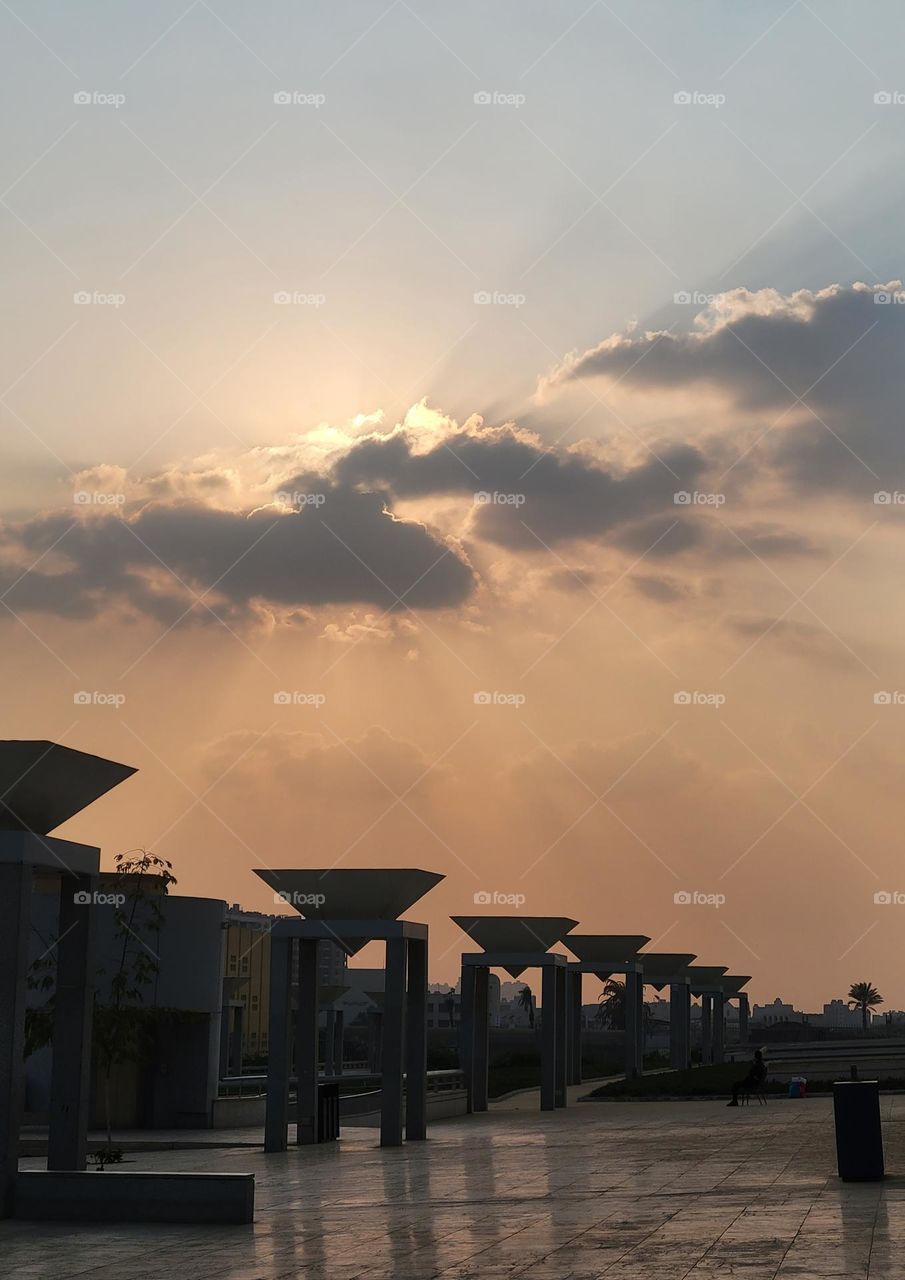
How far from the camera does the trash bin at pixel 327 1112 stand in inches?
1069

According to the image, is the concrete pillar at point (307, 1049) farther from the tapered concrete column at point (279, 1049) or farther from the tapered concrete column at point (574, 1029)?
the tapered concrete column at point (574, 1029)

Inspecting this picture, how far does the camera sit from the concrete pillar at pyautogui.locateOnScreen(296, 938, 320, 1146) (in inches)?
1054

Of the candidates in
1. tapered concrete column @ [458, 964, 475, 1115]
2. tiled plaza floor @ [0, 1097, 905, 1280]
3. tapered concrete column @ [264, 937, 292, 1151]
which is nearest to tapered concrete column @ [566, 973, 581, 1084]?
tapered concrete column @ [458, 964, 475, 1115]

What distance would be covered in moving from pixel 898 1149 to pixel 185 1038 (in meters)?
19.1

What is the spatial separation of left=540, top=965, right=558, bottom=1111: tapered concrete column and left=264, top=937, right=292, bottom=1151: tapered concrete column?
13.1 metres

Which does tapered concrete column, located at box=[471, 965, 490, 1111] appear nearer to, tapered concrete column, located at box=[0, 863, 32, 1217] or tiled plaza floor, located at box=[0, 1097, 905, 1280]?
tiled plaza floor, located at box=[0, 1097, 905, 1280]

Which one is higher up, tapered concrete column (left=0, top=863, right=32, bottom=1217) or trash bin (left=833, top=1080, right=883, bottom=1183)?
tapered concrete column (left=0, top=863, right=32, bottom=1217)

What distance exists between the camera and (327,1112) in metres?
27.2

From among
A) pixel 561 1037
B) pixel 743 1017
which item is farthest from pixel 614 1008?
pixel 561 1037

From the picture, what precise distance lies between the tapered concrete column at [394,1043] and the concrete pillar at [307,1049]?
60.5 inches

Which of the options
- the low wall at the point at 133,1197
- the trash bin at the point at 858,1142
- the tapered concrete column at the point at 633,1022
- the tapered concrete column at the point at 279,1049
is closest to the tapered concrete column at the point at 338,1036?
the tapered concrete column at the point at 633,1022

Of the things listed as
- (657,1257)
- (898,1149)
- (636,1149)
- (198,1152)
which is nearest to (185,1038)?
(198,1152)

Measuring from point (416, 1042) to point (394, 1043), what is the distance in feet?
7.62

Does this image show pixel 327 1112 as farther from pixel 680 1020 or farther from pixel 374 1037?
pixel 680 1020
